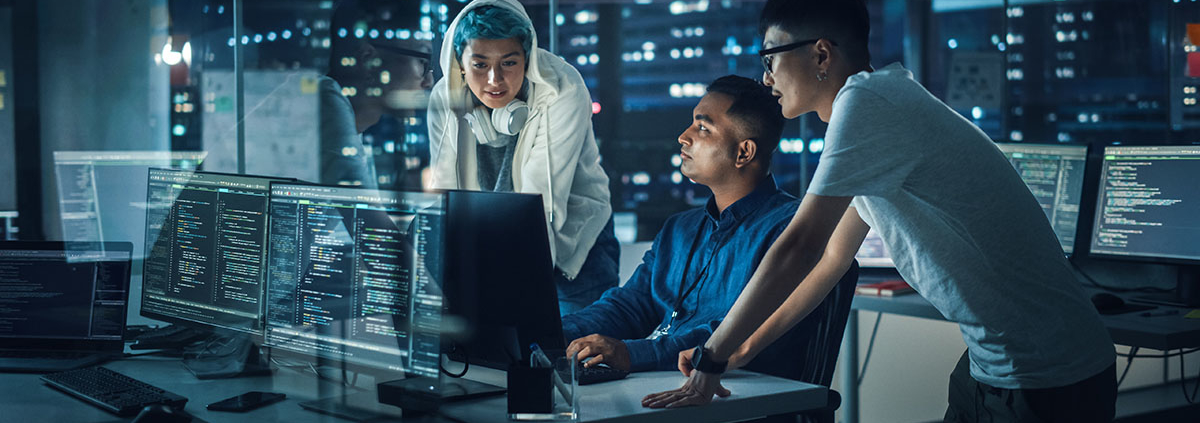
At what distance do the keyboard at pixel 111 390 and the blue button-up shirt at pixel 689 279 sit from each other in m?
0.79

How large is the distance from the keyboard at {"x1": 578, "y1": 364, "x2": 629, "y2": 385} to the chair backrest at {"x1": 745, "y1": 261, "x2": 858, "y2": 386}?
29cm

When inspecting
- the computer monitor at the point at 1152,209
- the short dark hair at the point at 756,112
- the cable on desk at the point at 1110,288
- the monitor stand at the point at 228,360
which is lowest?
the monitor stand at the point at 228,360

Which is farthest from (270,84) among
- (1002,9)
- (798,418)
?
(1002,9)

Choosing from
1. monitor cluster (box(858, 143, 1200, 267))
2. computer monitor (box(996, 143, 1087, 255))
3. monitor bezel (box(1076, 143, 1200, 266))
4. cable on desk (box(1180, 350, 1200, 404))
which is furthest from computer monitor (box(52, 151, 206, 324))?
cable on desk (box(1180, 350, 1200, 404))

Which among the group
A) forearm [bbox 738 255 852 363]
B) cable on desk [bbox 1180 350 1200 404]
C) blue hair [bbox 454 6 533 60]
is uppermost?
blue hair [bbox 454 6 533 60]

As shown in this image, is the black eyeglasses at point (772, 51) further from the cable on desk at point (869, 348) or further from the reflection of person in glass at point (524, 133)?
the cable on desk at point (869, 348)

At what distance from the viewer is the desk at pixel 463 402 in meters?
1.50

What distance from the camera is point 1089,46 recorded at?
447 centimetres

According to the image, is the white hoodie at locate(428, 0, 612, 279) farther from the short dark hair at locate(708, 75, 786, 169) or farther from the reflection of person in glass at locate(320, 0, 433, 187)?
the short dark hair at locate(708, 75, 786, 169)

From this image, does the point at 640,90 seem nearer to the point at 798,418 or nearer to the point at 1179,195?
the point at 1179,195

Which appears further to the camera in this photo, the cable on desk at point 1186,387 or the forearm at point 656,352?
the cable on desk at point 1186,387

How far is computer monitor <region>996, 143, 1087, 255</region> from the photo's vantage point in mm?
2920

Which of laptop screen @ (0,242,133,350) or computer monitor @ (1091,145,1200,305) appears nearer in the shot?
laptop screen @ (0,242,133,350)

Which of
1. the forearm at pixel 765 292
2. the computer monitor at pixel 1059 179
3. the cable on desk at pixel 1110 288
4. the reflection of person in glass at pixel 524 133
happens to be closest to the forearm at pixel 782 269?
the forearm at pixel 765 292
